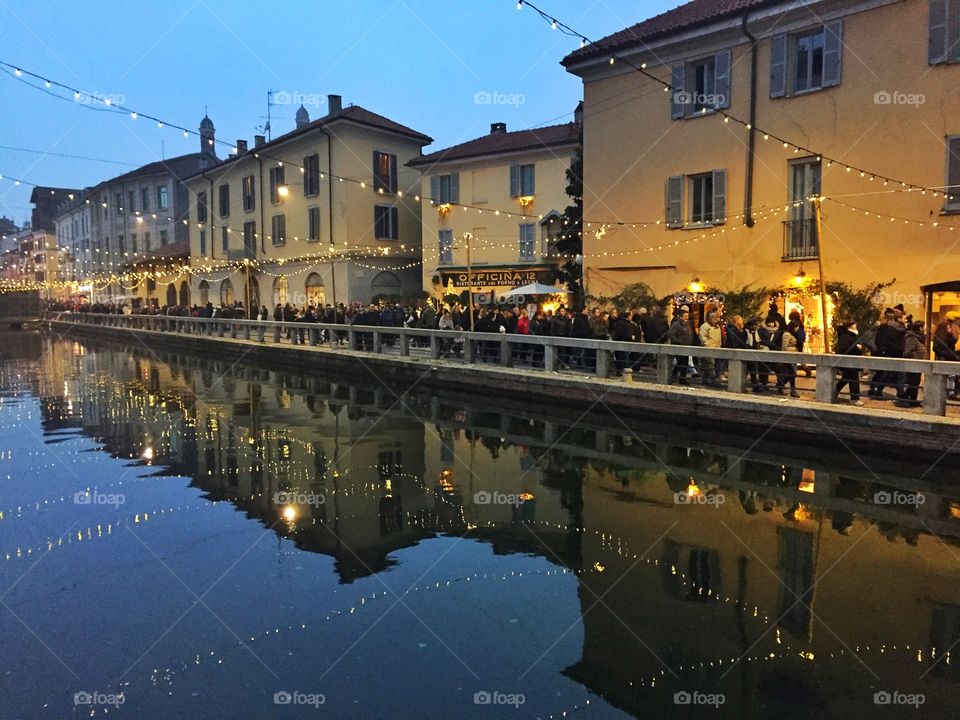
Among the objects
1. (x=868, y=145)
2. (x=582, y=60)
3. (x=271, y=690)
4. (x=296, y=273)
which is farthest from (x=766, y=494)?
(x=296, y=273)

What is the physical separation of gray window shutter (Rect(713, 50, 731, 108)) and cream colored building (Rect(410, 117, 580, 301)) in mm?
10204

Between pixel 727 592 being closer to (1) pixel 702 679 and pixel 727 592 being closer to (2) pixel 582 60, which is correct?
(1) pixel 702 679

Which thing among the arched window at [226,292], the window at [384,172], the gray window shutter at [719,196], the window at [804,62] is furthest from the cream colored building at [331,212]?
the window at [804,62]

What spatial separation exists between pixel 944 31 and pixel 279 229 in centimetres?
3194

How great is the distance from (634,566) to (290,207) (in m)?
35.1

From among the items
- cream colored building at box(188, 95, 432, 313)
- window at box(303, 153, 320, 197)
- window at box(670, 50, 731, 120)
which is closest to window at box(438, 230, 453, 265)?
cream colored building at box(188, 95, 432, 313)

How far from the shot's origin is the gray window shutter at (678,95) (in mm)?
19516

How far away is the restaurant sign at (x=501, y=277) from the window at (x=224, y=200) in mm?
18302

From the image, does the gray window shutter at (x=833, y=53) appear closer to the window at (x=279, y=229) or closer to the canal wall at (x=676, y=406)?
the canal wall at (x=676, y=406)

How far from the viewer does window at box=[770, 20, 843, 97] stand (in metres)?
16.6

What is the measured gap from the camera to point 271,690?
15.9 feet

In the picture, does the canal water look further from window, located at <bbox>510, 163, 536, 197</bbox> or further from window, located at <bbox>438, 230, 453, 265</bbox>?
window, located at <bbox>438, 230, 453, 265</bbox>

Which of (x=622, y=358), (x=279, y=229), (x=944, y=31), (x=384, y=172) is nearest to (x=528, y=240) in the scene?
(x=384, y=172)

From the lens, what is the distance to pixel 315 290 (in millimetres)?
37156
